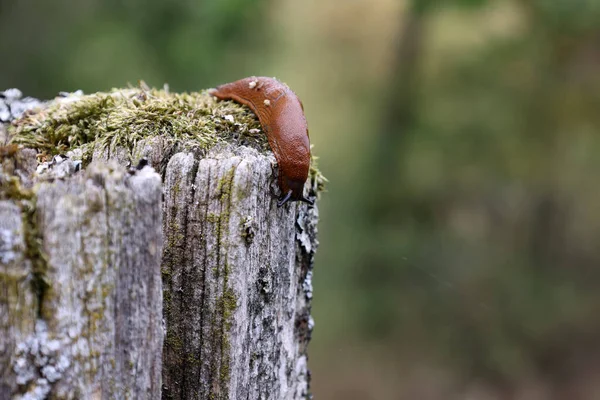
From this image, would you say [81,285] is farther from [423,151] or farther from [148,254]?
[423,151]

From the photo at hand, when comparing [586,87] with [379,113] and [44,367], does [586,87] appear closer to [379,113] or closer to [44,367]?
[379,113]

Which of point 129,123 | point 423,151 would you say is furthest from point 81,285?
point 423,151

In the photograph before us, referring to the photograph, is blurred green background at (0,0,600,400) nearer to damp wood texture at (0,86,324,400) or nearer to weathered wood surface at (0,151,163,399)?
damp wood texture at (0,86,324,400)

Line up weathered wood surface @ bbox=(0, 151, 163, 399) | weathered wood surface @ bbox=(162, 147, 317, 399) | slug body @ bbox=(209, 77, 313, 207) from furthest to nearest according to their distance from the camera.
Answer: slug body @ bbox=(209, 77, 313, 207) → weathered wood surface @ bbox=(162, 147, 317, 399) → weathered wood surface @ bbox=(0, 151, 163, 399)

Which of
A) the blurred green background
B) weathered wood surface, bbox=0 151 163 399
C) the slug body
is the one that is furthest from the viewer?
the blurred green background

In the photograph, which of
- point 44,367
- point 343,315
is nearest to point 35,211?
point 44,367

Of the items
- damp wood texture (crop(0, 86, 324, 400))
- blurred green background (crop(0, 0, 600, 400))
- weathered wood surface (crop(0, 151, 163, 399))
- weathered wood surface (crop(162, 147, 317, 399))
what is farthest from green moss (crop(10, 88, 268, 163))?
blurred green background (crop(0, 0, 600, 400))
